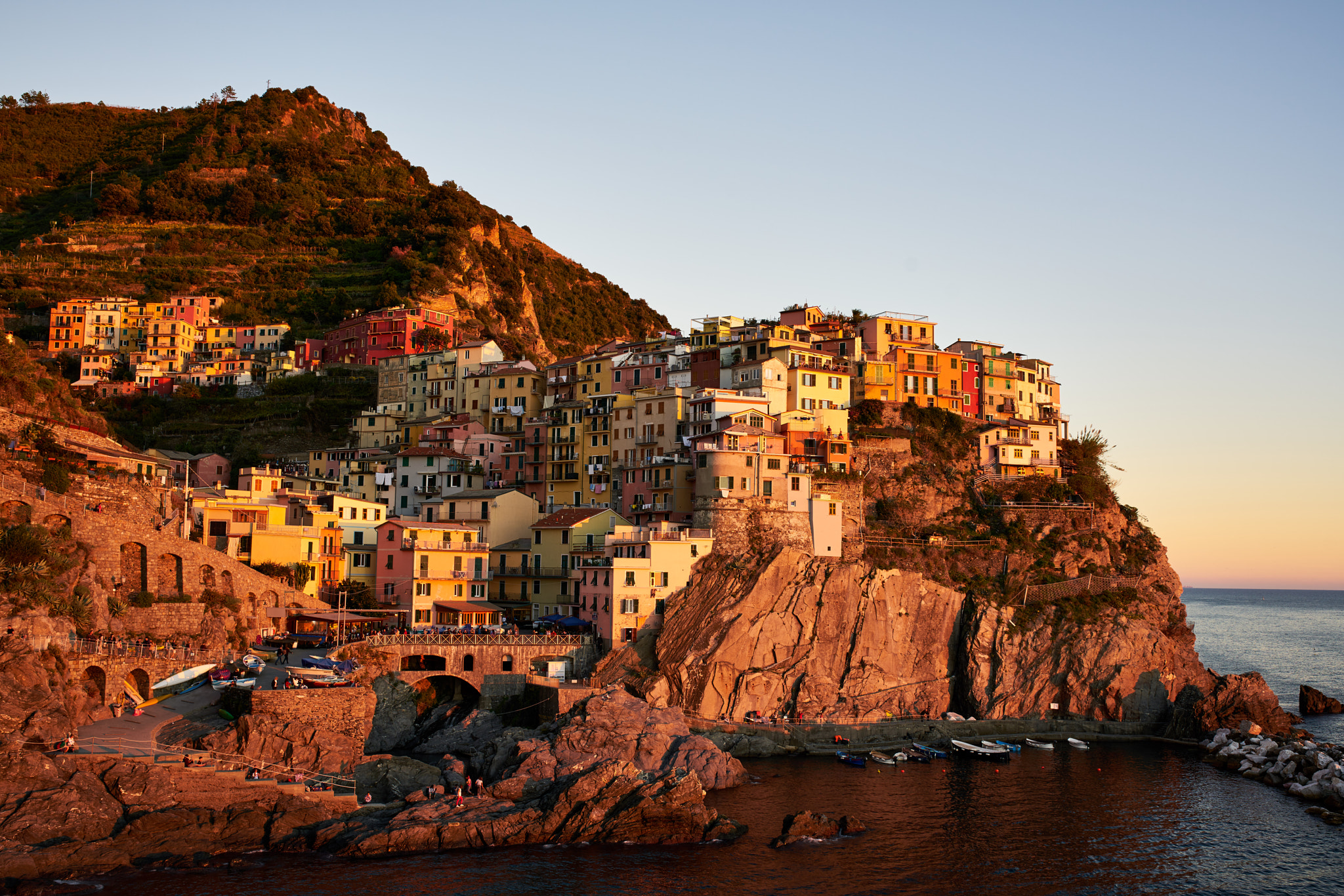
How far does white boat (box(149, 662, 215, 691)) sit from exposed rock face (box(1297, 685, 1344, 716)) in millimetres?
72288

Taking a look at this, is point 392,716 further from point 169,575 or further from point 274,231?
point 274,231

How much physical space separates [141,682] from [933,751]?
3903 cm

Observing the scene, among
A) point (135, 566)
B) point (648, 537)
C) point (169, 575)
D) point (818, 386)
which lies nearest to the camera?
point (135, 566)

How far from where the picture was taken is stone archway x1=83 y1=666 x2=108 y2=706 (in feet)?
155

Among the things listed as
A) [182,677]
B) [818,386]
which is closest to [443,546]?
[182,677]

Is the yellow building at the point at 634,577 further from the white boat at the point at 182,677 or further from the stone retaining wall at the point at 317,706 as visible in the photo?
the white boat at the point at 182,677

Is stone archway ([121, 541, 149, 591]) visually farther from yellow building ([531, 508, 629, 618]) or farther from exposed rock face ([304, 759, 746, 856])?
yellow building ([531, 508, 629, 618])

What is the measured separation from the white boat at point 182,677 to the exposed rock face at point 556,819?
1221 centimetres

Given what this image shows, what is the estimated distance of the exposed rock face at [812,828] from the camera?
145ft

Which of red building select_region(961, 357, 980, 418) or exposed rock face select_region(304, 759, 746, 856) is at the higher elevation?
red building select_region(961, 357, 980, 418)

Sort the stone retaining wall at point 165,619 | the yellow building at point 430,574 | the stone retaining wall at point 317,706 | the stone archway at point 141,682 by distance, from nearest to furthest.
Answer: the stone retaining wall at point 317,706
the stone archway at point 141,682
the stone retaining wall at point 165,619
the yellow building at point 430,574

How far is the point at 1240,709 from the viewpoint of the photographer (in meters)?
66.7

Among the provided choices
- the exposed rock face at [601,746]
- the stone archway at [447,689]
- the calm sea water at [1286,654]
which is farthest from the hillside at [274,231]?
the calm sea water at [1286,654]

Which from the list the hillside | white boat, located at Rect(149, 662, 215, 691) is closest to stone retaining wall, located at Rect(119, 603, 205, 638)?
white boat, located at Rect(149, 662, 215, 691)
